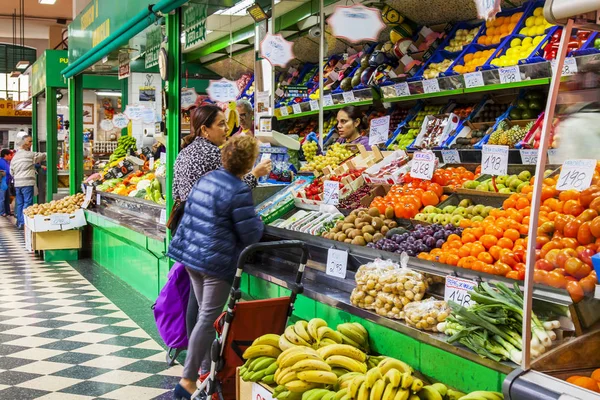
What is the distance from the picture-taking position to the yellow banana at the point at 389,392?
8.62 feet

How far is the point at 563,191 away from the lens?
2.48 metres

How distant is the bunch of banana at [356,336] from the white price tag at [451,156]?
320 cm

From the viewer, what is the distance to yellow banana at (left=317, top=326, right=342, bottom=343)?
3283mm

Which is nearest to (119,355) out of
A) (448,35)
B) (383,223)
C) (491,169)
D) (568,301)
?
(383,223)

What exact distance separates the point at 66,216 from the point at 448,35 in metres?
5.99

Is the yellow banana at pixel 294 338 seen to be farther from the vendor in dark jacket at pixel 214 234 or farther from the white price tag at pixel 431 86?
the white price tag at pixel 431 86

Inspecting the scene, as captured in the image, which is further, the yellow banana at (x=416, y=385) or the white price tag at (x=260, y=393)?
the white price tag at (x=260, y=393)

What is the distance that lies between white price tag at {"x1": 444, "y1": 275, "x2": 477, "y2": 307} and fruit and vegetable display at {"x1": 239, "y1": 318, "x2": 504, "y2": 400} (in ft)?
Result: 1.19

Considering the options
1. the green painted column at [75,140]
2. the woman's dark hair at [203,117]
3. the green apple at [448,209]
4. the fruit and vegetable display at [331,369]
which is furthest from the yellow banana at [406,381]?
the green painted column at [75,140]

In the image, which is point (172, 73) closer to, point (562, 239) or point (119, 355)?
point (119, 355)

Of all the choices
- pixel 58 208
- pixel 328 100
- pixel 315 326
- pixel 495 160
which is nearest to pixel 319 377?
pixel 315 326

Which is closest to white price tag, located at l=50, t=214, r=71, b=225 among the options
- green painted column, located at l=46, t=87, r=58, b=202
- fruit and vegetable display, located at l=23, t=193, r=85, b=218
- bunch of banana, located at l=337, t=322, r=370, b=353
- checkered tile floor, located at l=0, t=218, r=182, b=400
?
fruit and vegetable display, located at l=23, t=193, r=85, b=218

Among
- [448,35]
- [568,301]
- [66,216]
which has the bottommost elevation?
[66,216]

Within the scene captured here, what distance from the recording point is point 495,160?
12.6 ft
